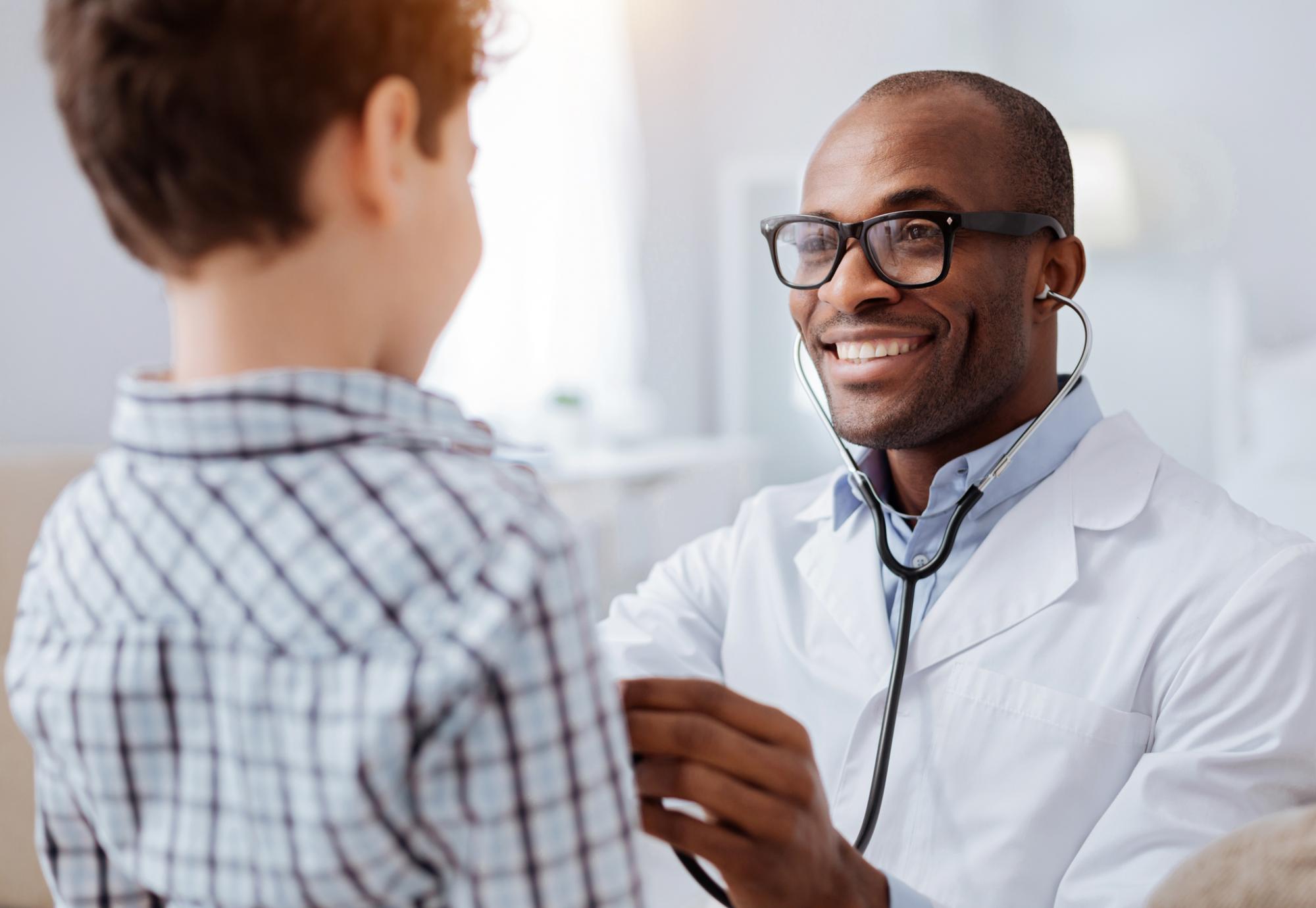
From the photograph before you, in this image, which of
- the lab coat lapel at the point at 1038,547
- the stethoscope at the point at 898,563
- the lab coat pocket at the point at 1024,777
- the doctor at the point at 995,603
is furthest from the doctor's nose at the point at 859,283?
the lab coat pocket at the point at 1024,777

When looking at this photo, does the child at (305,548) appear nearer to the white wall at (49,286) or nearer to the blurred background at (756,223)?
the white wall at (49,286)

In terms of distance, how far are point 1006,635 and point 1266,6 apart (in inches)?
130

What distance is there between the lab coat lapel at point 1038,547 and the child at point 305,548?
586 mm

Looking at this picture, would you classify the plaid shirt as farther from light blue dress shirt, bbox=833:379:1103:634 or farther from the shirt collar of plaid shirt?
light blue dress shirt, bbox=833:379:1103:634

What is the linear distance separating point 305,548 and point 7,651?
97 cm

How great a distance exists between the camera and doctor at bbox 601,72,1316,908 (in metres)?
0.88

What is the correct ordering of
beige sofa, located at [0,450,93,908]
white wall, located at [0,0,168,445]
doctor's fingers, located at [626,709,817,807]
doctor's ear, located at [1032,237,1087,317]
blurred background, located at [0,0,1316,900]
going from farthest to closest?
1. blurred background, located at [0,0,1316,900]
2. white wall, located at [0,0,168,445]
3. beige sofa, located at [0,450,93,908]
4. doctor's ear, located at [1032,237,1087,317]
5. doctor's fingers, located at [626,709,817,807]

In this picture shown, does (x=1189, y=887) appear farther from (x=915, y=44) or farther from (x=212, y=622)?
(x=915, y=44)

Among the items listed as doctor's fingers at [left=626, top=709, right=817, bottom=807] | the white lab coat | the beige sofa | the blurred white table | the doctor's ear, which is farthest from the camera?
the blurred white table

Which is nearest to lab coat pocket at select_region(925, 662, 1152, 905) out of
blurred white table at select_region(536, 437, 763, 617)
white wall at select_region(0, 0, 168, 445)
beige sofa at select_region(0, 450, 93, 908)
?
A: beige sofa at select_region(0, 450, 93, 908)

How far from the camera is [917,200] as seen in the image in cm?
106

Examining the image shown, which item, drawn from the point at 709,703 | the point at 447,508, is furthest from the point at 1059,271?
the point at 447,508

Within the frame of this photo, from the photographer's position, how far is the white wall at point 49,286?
2.14 metres

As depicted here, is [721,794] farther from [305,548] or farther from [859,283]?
[859,283]
